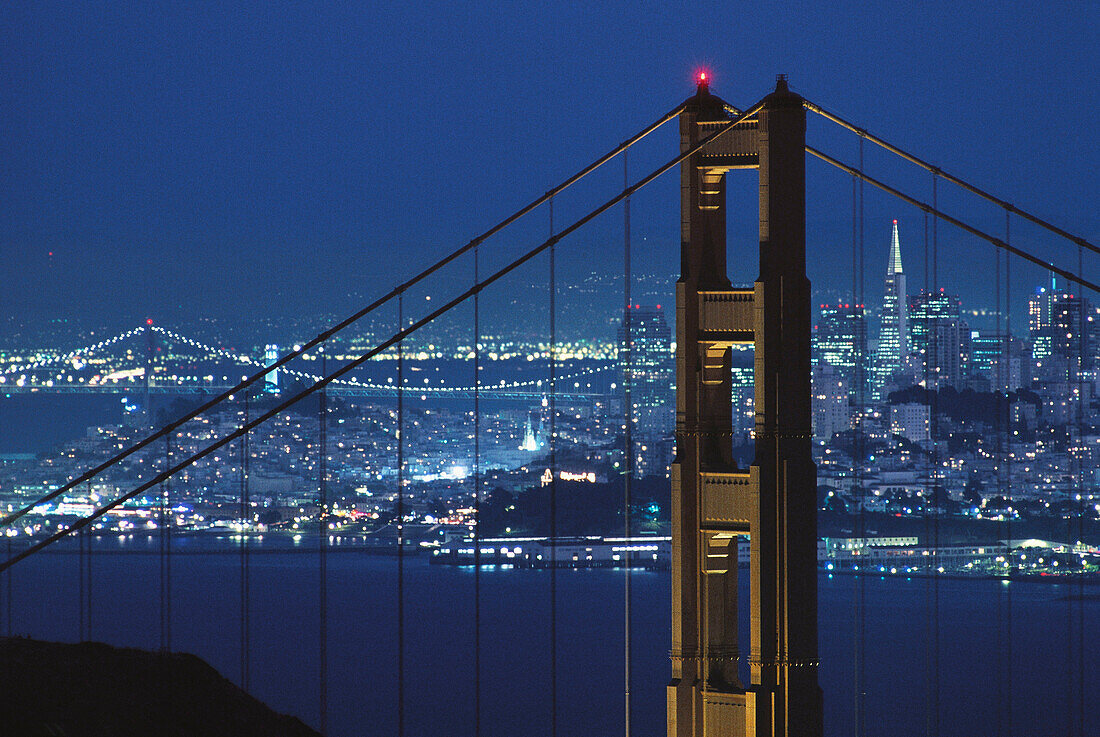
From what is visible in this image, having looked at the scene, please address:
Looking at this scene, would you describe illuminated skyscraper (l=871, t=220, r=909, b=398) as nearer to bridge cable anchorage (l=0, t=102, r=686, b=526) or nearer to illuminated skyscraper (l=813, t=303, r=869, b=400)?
illuminated skyscraper (l=813, t=303, r=869, b=400)

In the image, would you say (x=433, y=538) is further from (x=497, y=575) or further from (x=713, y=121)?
(x=713, y=121)

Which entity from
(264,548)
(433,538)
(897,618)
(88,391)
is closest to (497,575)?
(433,538)

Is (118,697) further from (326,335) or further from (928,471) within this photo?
(928,471)

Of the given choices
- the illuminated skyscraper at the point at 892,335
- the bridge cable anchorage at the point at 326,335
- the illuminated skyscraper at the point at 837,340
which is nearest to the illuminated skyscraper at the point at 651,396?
the illuminated skyscraper at the point at 837,340

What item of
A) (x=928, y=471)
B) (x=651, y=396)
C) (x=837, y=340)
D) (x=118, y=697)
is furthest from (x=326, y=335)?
(x=651, y=396)

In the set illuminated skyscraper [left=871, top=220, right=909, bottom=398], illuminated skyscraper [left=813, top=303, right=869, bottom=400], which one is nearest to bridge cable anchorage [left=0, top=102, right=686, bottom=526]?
illuminated skyscraper [left=813, top=303, right=869, bottom=400]

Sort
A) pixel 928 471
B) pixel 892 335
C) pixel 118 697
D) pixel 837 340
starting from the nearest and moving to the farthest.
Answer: pixel 118 697 < pixel 837 340 < pixel 928 471 < pixel 892 335
